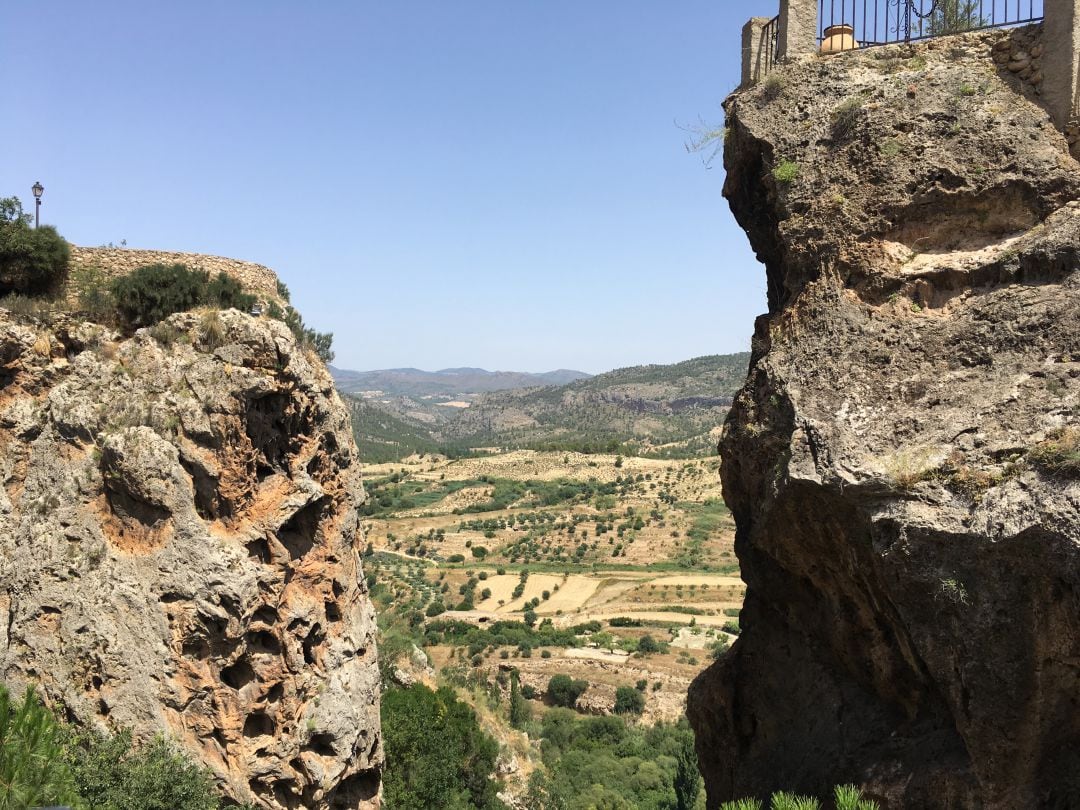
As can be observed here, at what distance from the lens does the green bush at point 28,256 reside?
16422mm

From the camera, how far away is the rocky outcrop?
7727 mm

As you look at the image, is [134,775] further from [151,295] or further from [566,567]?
[566,567]

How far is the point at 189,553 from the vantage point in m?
13.8

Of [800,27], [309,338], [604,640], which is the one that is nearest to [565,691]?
[604,640]

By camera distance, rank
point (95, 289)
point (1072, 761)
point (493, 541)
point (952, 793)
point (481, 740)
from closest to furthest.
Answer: point (1072, 761) → point (952, 793) → point (95, 289) → point (481, 740) → point (493, 541)

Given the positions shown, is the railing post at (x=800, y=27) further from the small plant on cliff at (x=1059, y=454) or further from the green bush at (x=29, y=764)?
the green bush at (x=29, y=764)

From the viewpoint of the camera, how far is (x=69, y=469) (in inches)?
559

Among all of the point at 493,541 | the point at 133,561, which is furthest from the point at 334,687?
the point at 493,541

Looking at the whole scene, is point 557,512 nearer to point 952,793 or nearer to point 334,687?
point 334,687

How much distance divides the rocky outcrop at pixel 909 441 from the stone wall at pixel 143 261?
11.1 metres

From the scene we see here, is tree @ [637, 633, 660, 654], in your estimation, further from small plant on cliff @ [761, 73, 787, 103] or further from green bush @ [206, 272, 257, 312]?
small plant on cliff @ [761, 73, 787, 103]

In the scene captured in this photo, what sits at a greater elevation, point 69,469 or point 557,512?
point 69,469

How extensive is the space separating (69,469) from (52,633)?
2.64 metres

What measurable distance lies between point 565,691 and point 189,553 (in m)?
29.2
